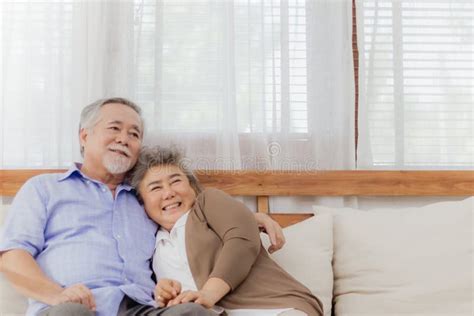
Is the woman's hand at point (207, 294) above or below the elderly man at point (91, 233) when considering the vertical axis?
below

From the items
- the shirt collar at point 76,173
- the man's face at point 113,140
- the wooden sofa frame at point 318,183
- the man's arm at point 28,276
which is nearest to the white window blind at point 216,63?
the wooden sofa frame at point 318,183

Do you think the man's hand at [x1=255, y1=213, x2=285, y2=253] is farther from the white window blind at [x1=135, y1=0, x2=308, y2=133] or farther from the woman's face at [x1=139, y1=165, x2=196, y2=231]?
the white window blind at [x1=135, y1=0, x2=308, y2=133]

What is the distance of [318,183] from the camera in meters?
2.05

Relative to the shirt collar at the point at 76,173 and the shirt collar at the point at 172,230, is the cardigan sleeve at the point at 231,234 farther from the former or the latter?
the shirt collar at the point at 76,173

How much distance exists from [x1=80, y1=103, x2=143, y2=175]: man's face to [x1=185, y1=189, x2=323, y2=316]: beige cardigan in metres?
0.30

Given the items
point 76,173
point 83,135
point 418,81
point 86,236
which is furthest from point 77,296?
point 418,81

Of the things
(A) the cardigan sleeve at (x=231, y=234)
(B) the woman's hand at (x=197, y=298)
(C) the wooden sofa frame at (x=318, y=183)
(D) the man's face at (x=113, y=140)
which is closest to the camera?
(B) the woman's hand at (x=197, y=298)

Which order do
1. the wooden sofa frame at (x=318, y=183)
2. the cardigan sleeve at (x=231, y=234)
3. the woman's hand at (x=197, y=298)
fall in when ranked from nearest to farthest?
the woman's hand at (x=197, y=298)
the cardigan sleeve at (x=231, y=234)
the wooden sofa frame at (x=318, y=183)

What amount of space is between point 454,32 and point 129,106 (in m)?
1.24

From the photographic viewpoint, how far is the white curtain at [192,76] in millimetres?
2080

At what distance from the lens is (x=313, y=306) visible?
4.99 feet

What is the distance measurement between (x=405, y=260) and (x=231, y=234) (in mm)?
616

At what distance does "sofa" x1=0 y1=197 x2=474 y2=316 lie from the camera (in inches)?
67.7

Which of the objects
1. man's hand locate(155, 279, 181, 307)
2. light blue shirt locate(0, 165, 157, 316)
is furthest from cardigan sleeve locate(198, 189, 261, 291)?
light blue shirt locate(0, 165, 157, 316)
